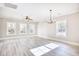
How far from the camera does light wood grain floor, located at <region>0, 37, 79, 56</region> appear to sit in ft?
6.24

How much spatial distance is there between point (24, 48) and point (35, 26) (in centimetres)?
54

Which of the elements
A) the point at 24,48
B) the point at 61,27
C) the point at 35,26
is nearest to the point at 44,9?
the point at 35,26

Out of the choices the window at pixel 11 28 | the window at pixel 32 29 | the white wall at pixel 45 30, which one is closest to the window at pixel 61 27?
the white wall at pixel 45 30

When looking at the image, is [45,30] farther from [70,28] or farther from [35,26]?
[70,28]

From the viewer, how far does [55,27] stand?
209 cm

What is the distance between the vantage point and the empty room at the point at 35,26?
1.92 meters

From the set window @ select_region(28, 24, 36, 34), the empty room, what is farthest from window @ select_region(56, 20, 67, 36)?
window @ select_region(28, 24, 36, 34)

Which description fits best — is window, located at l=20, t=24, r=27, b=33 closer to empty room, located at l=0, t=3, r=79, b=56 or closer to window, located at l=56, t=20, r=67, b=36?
empty room, located at l=0, t=3, r=79, b=56

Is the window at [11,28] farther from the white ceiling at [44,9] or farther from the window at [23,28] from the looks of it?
the white ceiling at [44,9]

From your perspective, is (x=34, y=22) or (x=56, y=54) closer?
(x=56, y=54)

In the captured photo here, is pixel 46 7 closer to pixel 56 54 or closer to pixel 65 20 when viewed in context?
pixel 65 20

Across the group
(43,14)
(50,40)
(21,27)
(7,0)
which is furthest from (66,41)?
(7,0)

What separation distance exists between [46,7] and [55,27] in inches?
19.0

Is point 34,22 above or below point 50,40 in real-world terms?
above
